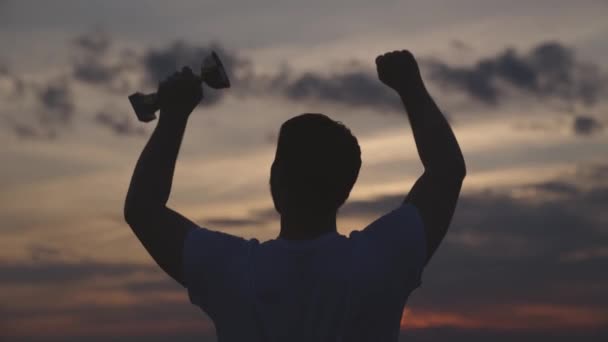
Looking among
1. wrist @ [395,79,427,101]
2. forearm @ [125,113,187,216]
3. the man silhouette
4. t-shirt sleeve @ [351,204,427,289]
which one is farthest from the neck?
wrist @ [395,79,427,101]

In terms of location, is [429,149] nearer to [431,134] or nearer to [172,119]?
[431,134]

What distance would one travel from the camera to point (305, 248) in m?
3.21

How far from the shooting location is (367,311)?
3137 millimetres

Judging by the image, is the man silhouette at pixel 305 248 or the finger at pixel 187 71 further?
the finger at pixel 187 71

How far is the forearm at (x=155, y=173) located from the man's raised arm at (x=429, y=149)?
49.1 inches

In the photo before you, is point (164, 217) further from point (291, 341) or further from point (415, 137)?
point (415, 137)

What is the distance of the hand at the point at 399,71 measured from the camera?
3.81 m

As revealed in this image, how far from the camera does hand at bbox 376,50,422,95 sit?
3.81 meters

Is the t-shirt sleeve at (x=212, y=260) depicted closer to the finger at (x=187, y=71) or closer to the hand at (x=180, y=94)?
the hand at (x=180, y=94)

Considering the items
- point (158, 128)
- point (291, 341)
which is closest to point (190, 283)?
point (291, 341)

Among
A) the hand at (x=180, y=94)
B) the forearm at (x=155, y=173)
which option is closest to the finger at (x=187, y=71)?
the hand at (x=180, y=94)

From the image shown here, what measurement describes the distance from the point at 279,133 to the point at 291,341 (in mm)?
1033

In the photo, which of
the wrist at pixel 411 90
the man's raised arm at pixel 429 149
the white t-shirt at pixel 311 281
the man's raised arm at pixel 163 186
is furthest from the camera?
the wrist at pixel 411 90

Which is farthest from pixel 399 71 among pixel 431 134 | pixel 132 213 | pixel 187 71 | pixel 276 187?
pixel 132 213
